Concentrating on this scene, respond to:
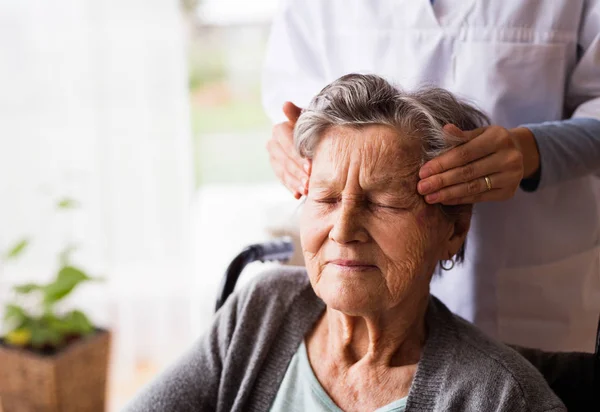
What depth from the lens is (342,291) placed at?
1.22 metres

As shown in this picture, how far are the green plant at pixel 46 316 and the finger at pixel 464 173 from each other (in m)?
1.80

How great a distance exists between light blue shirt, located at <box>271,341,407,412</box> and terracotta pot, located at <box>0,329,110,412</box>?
1.46 m

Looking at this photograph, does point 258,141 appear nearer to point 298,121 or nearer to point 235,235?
point 235,235

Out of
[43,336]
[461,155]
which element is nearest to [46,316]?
[43,336]

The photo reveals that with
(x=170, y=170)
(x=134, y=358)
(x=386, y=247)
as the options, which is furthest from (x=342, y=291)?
(x=134, y=358)

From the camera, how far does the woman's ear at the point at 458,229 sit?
1315mm

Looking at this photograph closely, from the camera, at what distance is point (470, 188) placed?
120 cm

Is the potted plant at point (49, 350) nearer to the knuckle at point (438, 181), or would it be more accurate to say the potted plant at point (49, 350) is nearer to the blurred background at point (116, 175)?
the blurred background at point (116, 175)

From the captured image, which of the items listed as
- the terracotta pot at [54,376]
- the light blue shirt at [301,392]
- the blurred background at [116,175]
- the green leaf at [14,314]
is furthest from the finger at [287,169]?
the green leaf at [14,314]

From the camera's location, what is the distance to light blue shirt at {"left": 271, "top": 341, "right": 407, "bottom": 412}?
1317 millimetres

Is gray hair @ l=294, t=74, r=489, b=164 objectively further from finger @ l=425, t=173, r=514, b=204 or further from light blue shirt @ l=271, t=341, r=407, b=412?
light blue shirt @ l=271, t=341, r=407, b=412

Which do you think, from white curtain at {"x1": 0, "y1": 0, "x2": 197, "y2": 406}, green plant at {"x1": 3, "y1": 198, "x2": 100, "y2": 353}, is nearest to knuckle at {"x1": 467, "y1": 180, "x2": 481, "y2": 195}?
green plant at {"x1": 3, "y1": 198, "x2": 100, "y2": 353}

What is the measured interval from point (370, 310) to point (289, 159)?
354mm

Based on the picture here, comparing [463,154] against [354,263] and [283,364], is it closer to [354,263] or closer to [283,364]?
[354,263]
